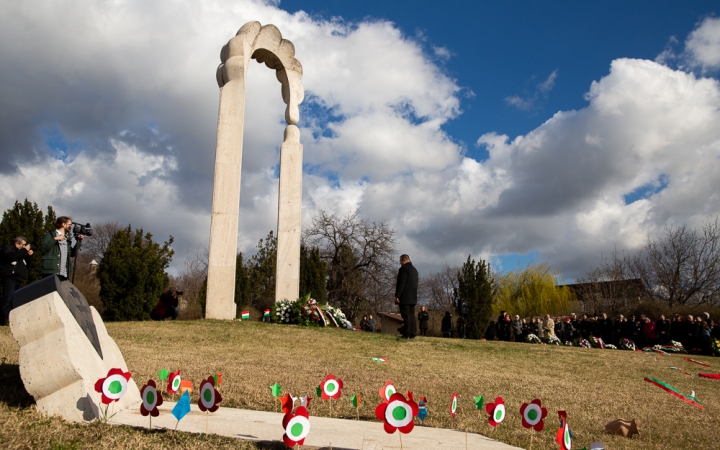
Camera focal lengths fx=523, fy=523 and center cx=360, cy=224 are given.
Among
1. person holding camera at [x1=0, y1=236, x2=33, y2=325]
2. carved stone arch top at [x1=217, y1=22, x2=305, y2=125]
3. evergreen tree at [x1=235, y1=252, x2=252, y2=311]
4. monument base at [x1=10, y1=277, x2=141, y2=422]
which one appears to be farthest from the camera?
evergreen tree at [x1=235, y1=252, x2=252, y2=311]

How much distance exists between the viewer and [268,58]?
16.5m

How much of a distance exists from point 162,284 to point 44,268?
7.24 meters

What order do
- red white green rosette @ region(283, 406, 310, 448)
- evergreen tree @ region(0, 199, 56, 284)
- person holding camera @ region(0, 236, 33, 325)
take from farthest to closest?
evergreen tree @ region(0, 199, 56, 284)
person holding camera @ region(0, 236, 33, 325)
red white green rosette @ region(283, 406, 310, 448)

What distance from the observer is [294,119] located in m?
16.2

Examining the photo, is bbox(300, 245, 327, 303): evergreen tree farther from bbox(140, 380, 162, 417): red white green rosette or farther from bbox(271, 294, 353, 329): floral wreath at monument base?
bbox(140, 380, 162, 417): red white green rosette

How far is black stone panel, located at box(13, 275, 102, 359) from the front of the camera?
3832mm

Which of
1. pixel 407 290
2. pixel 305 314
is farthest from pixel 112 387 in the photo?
pixel 305 314


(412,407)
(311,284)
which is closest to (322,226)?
(311,284)

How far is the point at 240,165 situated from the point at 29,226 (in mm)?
5577

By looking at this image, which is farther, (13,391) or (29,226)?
(29,226)

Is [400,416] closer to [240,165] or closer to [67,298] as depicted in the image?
[67,298]

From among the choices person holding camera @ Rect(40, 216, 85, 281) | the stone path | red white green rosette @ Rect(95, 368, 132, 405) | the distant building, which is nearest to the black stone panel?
the stone path

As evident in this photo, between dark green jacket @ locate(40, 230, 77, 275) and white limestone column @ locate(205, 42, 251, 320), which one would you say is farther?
white limestone column @ locate(205, 42, 251, 320)

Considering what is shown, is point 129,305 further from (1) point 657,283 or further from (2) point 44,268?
(1) point 657,283
